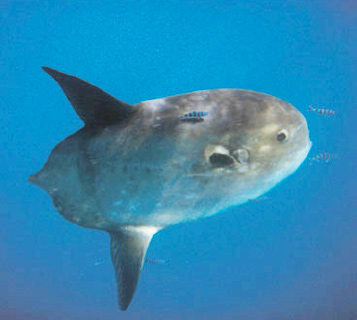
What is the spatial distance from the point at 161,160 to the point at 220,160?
1.38ft

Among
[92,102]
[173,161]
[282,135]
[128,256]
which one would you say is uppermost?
[92,102]

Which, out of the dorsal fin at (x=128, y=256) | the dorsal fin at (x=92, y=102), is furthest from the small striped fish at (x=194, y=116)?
the dorsal fin at (x=128, y=256)

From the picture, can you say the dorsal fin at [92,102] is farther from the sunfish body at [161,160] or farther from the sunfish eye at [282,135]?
the sunfish eye at [282,135]

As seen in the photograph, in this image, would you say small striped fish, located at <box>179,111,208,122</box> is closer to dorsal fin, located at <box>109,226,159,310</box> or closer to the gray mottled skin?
the gray mottled skin

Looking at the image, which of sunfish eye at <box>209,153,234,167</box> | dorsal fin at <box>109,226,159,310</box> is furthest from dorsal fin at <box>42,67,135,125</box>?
dorsal fin at <box>109,226,159,310</box>

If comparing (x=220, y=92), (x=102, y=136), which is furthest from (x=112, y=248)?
(x=220, y=92)

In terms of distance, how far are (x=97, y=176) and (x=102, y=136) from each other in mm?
321

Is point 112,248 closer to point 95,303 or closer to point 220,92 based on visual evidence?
point 220,92

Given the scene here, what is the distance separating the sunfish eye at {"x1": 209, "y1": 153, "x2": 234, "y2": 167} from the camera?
5.89ft

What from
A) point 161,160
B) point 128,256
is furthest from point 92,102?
point 128,256

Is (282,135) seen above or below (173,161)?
above

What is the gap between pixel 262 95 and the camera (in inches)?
78.4

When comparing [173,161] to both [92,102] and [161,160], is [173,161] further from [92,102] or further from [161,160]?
[92,102]

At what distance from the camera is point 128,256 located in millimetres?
2154
